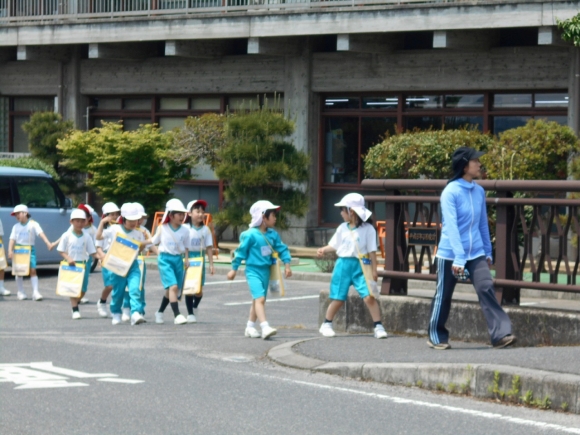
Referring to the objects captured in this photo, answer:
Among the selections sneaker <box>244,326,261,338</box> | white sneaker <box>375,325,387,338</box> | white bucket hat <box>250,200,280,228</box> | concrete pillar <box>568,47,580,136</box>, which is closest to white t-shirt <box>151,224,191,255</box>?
white bucket hat <box>250,200,280,228</box>

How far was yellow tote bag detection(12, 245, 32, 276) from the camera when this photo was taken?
17391 millimetres

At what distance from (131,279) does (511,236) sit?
5081 mm

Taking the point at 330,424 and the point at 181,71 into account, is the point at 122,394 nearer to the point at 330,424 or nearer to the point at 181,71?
the point at 330,424

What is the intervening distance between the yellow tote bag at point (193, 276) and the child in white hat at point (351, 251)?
248cm

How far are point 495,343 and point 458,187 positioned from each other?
1416 millimetres

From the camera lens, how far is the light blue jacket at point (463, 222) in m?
10.2

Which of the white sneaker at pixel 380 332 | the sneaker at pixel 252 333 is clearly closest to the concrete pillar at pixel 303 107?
the sneaker at pixel 252 333

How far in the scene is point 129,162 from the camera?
966 inches

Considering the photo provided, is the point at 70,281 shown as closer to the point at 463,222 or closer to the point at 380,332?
the point at 380,332

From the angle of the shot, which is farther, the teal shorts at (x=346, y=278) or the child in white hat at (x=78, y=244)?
the child in white hat at (x=78, y=244)

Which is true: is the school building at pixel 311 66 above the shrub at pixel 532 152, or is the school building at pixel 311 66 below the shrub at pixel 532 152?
above

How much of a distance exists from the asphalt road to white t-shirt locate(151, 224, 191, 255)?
120cm

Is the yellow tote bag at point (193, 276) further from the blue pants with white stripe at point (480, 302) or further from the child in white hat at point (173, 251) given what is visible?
the blue pants with white stripe at point (480, 302)

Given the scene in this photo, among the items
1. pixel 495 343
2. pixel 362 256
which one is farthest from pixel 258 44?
pixel 495 343
